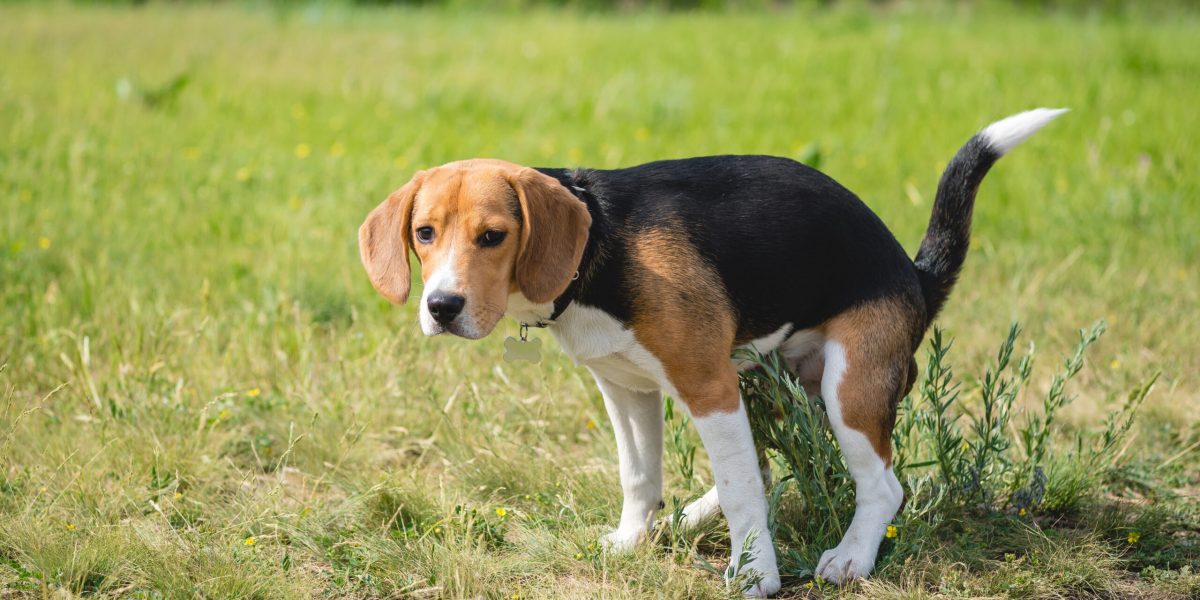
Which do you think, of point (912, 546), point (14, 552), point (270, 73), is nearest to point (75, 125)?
point (270, 73)

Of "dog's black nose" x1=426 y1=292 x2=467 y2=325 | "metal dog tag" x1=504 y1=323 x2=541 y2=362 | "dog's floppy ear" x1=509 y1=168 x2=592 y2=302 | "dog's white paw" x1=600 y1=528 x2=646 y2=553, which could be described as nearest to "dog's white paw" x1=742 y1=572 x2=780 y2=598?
"dog's white paw" x1=600 y1=528 x2=646 y2=553

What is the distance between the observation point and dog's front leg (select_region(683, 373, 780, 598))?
3.49m

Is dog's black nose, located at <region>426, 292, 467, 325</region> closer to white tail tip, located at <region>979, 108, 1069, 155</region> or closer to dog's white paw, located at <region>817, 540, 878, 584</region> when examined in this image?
dog's white paw, located at <region>817, 540, 878, 584</region>

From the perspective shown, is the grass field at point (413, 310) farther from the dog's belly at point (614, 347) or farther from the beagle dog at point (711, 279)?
the dog's belly at point (614, 347)

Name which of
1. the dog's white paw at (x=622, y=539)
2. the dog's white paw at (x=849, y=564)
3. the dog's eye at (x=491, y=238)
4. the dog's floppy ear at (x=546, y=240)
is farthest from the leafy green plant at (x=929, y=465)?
the dog's eye at (x=491, y=238)

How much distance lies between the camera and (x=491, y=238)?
3.25 meters

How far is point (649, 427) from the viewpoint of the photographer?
3.93 m

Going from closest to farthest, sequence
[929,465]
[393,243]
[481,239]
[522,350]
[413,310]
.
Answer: [481,239], [393,243], [522,350], [929,465], [413,310]

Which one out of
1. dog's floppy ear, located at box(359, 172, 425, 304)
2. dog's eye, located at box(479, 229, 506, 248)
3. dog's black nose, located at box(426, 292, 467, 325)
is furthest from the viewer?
dog's floppy ear, located at box(359, 172, 425, 304)

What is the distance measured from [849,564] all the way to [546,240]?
136 cm

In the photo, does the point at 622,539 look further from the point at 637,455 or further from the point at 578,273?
the point at 578,273

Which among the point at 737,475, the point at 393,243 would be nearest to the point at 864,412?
the point at 737,475

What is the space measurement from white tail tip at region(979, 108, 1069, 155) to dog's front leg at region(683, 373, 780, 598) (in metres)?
1.13

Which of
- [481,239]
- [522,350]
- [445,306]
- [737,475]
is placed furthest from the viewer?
[522,350]
